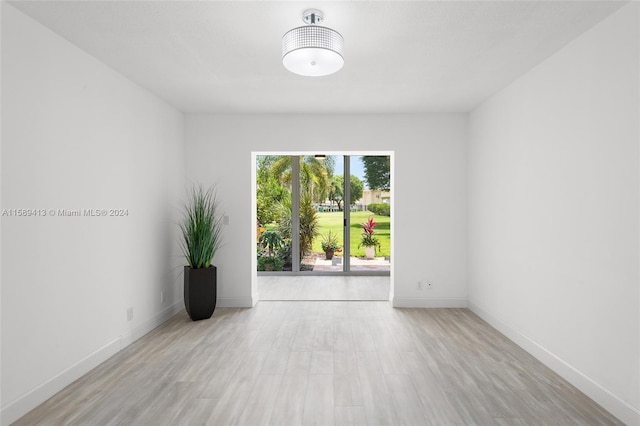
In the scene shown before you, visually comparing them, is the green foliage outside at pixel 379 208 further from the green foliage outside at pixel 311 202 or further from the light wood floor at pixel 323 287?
the light wood floor at pixel 323 287

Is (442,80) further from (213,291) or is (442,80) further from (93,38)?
→ (213,291)

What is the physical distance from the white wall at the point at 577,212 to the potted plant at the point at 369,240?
343cm

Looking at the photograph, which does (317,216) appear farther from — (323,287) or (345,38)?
(345,38)

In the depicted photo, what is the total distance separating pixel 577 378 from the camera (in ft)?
9.09

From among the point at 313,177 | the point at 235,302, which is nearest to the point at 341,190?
the point at 313,177

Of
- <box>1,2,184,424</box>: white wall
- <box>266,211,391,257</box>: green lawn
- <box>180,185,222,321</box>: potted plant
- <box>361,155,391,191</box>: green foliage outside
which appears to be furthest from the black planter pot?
<box>361,155,391,191</box>: green foliage outside

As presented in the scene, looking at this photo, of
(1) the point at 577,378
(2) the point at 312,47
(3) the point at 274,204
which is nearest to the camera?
(2) the point at 312,47

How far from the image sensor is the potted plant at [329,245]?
751 centimetres

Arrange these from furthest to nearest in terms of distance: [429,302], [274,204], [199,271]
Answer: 1. [274,204]
2. [429,302]
3. [199,271]

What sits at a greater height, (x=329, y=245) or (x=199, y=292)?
(x=329, y=245)

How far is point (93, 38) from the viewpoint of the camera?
9.22 feet

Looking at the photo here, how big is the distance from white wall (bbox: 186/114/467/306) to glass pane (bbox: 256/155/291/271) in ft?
7.64

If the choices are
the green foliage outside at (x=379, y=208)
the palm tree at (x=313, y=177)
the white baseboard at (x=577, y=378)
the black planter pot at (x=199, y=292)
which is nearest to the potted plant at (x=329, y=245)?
the palm tree at (x=313, y=177)

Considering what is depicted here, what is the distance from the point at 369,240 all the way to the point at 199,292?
3.97 m
